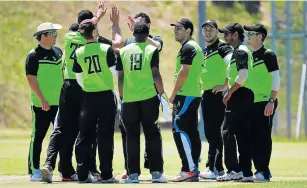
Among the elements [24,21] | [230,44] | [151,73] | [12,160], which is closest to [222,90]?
[230,44]

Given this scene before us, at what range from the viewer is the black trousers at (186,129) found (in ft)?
50.7

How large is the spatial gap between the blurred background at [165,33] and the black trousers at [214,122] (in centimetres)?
1343

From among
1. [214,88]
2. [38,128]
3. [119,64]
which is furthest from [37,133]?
[214,88]

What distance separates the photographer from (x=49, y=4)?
163 feet

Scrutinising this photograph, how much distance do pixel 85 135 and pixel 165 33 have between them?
116 ft

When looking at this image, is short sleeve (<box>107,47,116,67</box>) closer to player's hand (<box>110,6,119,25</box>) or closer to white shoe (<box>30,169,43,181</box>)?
player's hand (<box>110,6,119,25</box>)

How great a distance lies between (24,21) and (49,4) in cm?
202

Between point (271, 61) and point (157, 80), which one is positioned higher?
point (271, 61)

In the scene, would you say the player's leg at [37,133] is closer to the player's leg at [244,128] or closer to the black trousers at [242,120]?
the black trousers at [242,120]

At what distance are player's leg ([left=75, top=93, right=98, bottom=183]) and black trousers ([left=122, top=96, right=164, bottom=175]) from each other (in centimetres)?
45

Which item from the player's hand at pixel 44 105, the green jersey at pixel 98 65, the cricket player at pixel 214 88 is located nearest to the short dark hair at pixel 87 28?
the green jersey at pixel 98 65

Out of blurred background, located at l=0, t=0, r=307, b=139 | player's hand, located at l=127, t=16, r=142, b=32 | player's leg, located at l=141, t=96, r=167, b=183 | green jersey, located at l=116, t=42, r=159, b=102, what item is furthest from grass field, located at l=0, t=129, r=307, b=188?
blurred background, located at l=0, t=0, r=307, b=139

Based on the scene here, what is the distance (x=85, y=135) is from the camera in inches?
591

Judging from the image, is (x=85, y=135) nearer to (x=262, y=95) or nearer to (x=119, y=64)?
(x=119, y=64)
